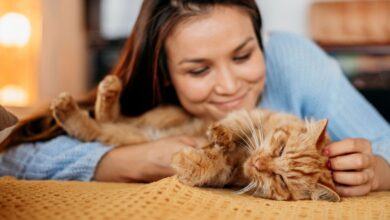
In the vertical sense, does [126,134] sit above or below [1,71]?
above

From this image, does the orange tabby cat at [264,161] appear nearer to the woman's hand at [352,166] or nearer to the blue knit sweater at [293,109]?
the woman's hand at [352,166]

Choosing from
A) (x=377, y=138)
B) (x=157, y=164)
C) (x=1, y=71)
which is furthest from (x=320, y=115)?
(x=1, y=71)

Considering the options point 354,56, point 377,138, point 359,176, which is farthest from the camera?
point 354,56

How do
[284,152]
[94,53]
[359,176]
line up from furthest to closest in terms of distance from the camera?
[94,53]
[284,152]
[359,176]

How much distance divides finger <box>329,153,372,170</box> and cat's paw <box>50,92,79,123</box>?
85 cm

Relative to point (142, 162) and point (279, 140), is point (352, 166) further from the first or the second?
point (142, 162)

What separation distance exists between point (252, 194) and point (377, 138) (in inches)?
23.8

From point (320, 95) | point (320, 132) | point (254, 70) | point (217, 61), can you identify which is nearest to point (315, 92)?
point (320, 95)

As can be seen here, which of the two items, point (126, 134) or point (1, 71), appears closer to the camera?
point (126, 134)

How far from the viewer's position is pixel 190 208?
2.93 feet

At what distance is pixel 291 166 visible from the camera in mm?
1203

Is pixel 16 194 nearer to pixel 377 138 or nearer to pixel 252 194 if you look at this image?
pixel 252 194

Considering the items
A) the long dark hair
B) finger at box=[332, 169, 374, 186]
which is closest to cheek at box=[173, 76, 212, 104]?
the long dark hair

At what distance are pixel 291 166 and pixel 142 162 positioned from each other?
45 centimetres
